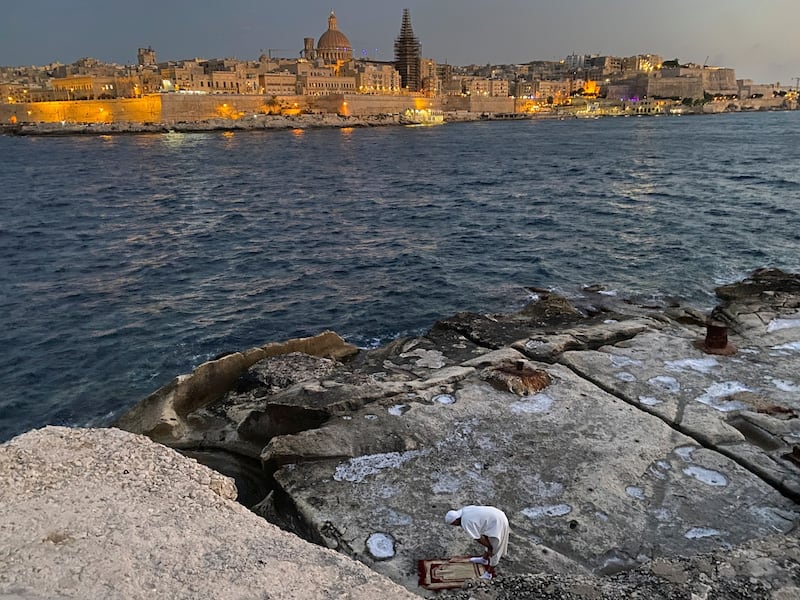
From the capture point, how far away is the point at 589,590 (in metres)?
3.29

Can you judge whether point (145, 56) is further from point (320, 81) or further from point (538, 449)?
point (538, 449)

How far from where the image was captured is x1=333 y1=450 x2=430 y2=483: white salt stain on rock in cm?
512

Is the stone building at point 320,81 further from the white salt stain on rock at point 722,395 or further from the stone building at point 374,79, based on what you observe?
the white salt stain on rock at point 722,395

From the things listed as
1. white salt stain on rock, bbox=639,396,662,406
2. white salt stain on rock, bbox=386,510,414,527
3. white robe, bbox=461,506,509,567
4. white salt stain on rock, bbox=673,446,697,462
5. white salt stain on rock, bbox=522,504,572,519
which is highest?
white robe, bbox=461,506,509,567

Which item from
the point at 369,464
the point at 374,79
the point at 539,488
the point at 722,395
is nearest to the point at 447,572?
the point at 539,488

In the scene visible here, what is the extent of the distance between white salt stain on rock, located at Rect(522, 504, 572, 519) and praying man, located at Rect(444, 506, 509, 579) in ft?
2.39

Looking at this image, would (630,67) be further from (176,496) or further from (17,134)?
(176,496)

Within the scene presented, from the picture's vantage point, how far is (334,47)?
433ft

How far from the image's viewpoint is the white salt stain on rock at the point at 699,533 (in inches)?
173

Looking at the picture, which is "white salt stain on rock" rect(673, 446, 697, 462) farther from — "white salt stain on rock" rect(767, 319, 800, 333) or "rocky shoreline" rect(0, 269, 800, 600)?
"white salt stain on rock" rect(767, 319, 800, 333)

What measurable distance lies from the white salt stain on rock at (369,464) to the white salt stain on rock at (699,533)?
2106 mm

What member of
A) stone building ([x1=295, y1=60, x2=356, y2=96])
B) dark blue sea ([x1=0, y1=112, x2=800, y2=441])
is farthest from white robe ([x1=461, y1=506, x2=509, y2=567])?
stone building ([x1=295, y1=60, x2=356, y2=96])

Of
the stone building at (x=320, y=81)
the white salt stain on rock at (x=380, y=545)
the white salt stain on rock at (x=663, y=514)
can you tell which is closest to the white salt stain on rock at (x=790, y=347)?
the white salt stain on rock at (x=663, y=514)

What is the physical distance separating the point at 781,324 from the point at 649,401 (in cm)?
380
